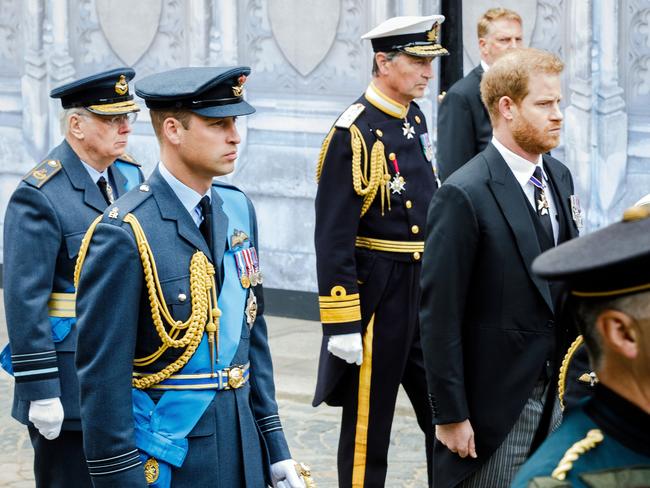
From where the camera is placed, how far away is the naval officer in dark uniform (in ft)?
17.9

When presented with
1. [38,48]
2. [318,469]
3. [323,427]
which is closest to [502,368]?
[318,469]

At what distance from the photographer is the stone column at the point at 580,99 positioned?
8.34m

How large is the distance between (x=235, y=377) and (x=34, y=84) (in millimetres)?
7814

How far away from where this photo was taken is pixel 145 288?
3705 millimetres

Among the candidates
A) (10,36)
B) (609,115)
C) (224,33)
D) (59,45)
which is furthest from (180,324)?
(10,36)

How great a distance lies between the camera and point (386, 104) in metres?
5.72

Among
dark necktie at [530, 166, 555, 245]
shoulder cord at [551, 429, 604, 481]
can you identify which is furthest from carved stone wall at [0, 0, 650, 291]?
shoulder cord at [551, 429, 604, 481]

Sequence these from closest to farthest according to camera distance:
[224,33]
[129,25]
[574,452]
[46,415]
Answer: [574,452], [46,415], [224,33], [129,25]

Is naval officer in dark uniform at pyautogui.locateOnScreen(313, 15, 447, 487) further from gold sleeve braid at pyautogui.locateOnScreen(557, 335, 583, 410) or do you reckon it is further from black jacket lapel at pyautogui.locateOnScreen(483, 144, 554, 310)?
gold sleeve braid at pyautogui.locateOnScreen(557, 335, 583, 410)

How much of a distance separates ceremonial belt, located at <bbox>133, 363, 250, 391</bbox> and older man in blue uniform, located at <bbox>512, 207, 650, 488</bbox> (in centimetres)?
158

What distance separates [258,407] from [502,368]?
733 millimetres

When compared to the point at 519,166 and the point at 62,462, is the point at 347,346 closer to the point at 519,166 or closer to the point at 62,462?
the point at 62,462

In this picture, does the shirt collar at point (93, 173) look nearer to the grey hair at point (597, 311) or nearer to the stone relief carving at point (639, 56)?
the grey hair at point (597, 311)

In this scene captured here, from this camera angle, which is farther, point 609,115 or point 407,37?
point 609,115
